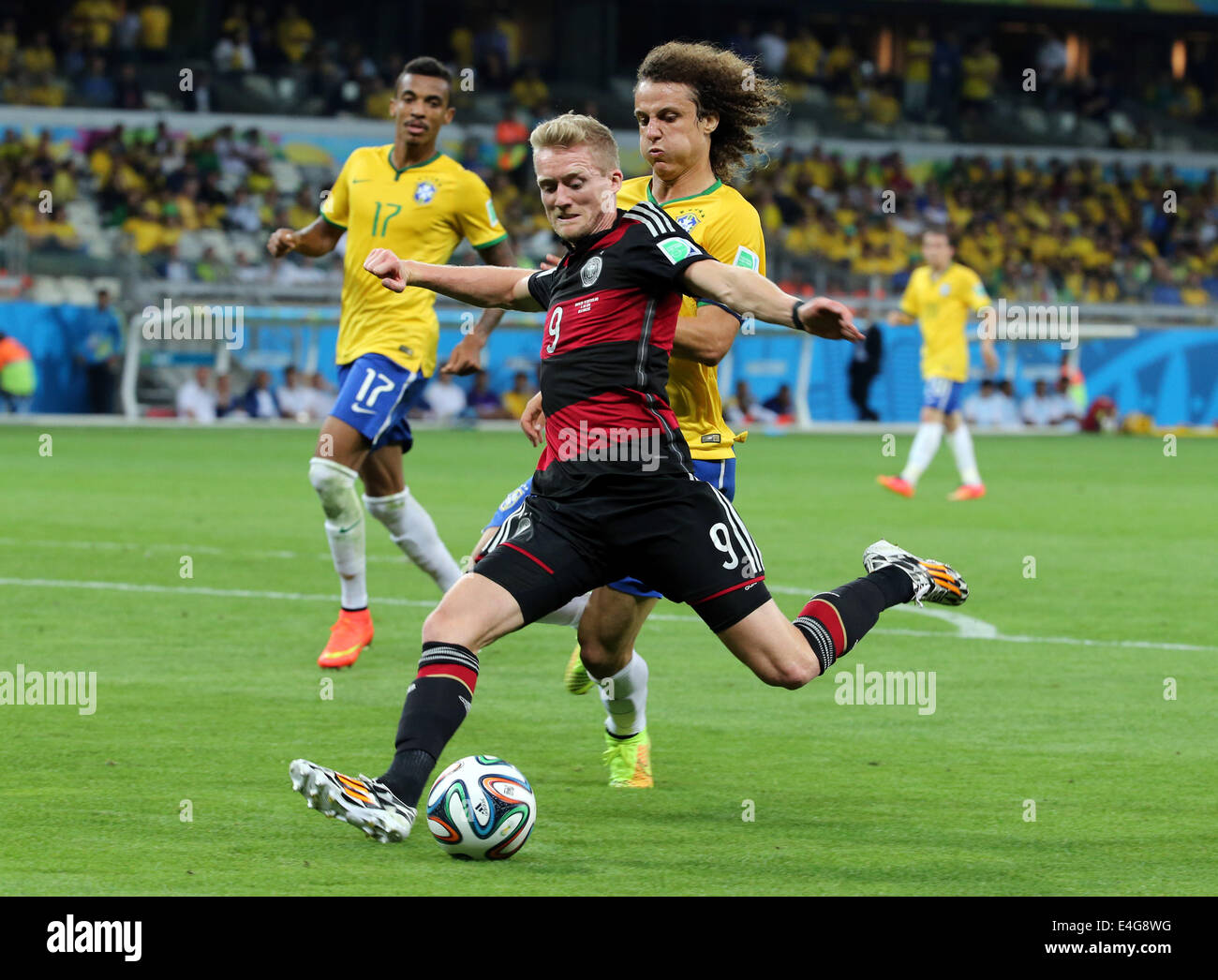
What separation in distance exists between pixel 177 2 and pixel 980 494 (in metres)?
22.6

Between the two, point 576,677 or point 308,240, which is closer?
point 576,677

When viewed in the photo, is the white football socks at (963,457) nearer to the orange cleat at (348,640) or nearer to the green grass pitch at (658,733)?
the green grass pitch at (658,733)

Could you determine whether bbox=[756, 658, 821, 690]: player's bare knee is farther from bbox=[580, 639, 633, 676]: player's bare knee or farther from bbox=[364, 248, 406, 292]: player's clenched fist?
bbox=[364, 248, 406, 292]: player's clenched fist

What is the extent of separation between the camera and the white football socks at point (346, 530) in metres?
8.67

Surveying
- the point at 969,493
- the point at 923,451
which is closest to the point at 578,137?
the point at 923,451

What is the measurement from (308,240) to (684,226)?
342 centimetres

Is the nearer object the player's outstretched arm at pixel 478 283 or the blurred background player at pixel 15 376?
the player's outstretched arm at pixel 478 283

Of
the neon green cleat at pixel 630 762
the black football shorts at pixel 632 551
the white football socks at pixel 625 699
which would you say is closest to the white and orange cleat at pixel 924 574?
the white football socks at pixel 625 699

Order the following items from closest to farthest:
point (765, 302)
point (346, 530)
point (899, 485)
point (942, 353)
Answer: point (765, 302), point (346, 530), point (899, 485), point (942, 353)

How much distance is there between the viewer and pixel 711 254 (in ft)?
19.1

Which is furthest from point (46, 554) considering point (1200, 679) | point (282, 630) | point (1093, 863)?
point (1093, 863)

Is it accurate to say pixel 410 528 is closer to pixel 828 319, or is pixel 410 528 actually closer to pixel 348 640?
pixel 348 640

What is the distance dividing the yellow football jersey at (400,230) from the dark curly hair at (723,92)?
280cm

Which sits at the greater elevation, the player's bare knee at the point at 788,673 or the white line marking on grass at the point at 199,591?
the player's bare knee at the point at 788,673
